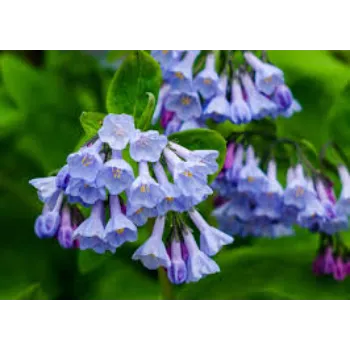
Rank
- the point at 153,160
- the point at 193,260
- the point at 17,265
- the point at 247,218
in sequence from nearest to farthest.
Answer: the point at 153,160, the point at 193,260, the point at 247,218, the point at 17,265

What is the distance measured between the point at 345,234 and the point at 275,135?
519 millimetres

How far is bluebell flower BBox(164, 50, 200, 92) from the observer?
1675 millimetres

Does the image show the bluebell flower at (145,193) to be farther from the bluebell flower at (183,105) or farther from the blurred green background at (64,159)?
the blurred green background at (64,159)

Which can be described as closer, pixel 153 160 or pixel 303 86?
pixel 153 160

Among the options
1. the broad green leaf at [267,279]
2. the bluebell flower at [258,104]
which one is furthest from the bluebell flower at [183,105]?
the broad green leaf at [267,279]

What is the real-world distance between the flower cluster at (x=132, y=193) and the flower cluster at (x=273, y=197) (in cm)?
26

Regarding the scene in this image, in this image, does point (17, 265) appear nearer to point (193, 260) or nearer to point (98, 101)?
point (98, 101)

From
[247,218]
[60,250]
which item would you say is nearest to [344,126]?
[247,218]

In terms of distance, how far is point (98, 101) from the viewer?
113 inches

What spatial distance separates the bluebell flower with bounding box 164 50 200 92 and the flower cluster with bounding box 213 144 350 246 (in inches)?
8.8

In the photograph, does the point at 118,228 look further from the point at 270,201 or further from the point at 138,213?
the point at 270,201

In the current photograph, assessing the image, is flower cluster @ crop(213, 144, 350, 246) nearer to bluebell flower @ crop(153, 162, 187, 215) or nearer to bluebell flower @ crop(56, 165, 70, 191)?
bluebell flower @ crop(153, 162, 187, 215)

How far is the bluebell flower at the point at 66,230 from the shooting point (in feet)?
4.97

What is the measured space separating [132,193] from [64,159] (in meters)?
1.14
